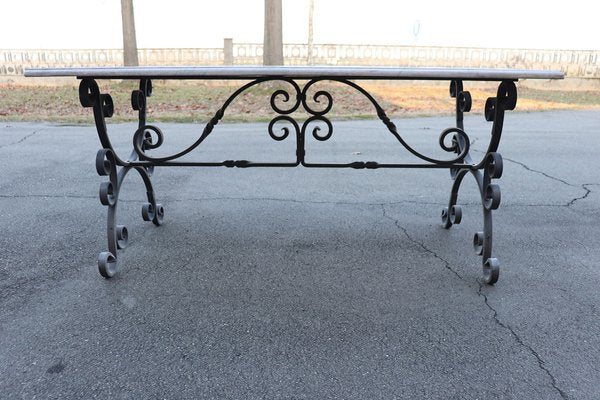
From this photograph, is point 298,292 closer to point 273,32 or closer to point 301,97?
point 301,97

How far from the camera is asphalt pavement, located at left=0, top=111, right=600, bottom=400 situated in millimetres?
1917

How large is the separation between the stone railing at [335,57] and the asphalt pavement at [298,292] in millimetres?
16251

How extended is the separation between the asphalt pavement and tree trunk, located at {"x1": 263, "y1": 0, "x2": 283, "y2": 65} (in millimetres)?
8688

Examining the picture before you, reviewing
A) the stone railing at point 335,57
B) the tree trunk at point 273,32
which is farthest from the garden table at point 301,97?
the stone railing at point 335,57

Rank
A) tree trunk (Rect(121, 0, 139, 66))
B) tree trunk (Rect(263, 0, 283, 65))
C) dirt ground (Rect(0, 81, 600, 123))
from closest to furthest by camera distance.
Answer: dirt ground (Rect(0, 81, 600, 123)) → tree trunk (Rect(263, 0, 283, 65)) → tree trunk (Rect(121, 0, 139, 66))

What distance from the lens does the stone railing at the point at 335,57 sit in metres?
20.1

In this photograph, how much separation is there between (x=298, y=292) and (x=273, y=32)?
11347mm

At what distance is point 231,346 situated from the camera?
6.95ft

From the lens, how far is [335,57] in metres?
20.7

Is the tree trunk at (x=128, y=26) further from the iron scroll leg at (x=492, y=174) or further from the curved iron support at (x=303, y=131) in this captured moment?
the iron scroll leg at (x=492, y=174)

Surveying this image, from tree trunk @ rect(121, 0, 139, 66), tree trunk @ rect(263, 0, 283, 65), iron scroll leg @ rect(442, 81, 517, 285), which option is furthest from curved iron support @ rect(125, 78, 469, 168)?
tree trunk @ rect(121, 0, 139, 66)

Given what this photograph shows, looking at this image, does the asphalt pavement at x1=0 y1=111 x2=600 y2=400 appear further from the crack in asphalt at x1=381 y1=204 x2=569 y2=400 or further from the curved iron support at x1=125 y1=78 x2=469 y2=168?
the curved iron support at x1=125 y1=78 x2=469 y2=168

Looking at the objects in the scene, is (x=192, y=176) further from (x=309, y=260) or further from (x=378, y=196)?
(x=309, y=260)

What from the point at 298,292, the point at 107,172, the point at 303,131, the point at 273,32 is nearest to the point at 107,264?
the point at 107,172
